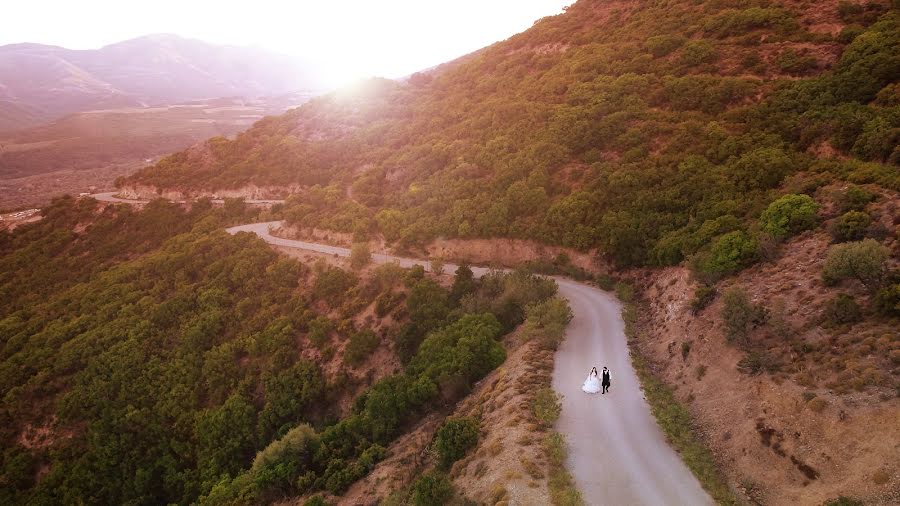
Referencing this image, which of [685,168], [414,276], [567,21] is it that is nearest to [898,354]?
[685,168]

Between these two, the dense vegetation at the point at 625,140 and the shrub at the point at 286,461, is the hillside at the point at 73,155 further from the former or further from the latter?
the shrub at the point at 286,461

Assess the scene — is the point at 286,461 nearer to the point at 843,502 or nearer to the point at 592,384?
the point at 592,384

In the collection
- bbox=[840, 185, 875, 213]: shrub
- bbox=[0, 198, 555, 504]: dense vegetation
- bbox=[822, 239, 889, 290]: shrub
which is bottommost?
bbox=[0, 198, 555, 504]: dense vegetation

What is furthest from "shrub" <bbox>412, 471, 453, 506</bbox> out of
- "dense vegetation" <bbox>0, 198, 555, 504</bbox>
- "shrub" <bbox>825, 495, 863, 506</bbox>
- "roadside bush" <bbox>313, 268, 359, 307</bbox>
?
"roadside bush" <bbox>313, 268, 359, 307</bbox>

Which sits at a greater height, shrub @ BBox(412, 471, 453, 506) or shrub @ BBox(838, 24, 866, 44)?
shrub @ BBox(838, 24, 866, 44)

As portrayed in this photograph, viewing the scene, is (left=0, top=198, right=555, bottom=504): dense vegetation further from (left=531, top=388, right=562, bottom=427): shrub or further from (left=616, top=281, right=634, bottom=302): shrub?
(left=531, top=388, right=562, bottom=427): shrub

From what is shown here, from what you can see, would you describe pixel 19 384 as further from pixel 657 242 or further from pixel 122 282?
pixel 657 242

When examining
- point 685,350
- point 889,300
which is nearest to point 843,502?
point 889,300
